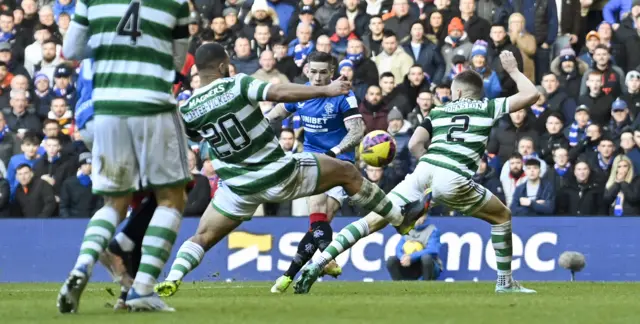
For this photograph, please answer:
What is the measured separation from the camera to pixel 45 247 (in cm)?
1980

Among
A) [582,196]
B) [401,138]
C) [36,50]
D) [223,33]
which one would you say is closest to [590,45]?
[582,196]

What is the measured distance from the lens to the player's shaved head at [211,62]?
11.2 metres

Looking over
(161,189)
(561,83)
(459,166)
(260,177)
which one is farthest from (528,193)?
(161,189)

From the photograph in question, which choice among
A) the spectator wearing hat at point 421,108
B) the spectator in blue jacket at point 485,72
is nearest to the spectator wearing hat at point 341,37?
the spectator wearing hat at point 421,108

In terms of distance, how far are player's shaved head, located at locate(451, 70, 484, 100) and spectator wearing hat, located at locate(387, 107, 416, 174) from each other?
6653 millimetres

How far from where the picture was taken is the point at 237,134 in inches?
442

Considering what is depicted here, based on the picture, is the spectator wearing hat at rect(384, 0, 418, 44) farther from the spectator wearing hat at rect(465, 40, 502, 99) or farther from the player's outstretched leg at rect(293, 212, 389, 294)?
the player's outstretched leg at rect(293, 212, 389, 294)

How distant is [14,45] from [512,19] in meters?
8.46

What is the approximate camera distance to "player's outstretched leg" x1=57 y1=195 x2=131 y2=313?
8992 mm

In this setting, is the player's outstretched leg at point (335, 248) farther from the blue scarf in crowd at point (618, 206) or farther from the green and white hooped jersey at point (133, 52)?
the blue scarf in crowd at point (618, 206)

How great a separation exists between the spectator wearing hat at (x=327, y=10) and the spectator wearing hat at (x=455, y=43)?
216cm

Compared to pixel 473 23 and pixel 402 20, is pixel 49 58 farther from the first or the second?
pixel 473 23

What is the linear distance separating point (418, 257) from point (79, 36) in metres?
9.48

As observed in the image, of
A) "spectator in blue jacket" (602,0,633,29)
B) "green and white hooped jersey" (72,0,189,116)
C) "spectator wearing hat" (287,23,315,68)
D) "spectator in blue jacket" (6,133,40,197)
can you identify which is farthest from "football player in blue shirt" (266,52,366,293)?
"spectator in blue jacket" (602,0,633,29)
